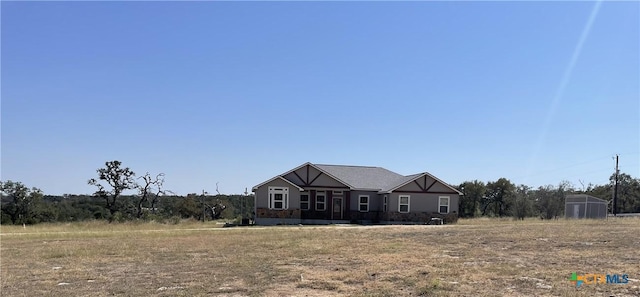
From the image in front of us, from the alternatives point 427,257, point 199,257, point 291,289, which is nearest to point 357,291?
point 291,289

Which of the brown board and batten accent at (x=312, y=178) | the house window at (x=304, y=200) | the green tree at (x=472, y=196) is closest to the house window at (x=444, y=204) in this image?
the brown board and batten accent at (x=312, y=178)

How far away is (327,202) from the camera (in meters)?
35.5

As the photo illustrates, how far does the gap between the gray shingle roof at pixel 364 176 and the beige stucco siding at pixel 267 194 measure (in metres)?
4.28

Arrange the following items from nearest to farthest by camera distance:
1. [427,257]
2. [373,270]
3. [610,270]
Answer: [610,270] < [373,270] < [427,257]

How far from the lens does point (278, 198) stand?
33938 millimetres

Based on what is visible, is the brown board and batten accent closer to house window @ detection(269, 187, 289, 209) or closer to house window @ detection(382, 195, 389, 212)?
house window @ detection(269, 187, 289, 209)

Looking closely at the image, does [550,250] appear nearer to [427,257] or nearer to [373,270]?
[427,257]

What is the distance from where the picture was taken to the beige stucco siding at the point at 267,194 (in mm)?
33781

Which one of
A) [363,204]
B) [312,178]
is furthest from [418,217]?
[312,178]

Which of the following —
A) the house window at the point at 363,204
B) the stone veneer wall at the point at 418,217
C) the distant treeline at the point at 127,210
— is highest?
the house window at the point at 363,204

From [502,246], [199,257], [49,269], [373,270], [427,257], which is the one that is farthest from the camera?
[502,246]

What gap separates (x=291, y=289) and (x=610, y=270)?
6143 mm

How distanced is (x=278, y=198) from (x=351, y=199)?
5.82m

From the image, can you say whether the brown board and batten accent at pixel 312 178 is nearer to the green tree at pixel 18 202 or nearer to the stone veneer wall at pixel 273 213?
the stone veneer wall at pixel 273 213
